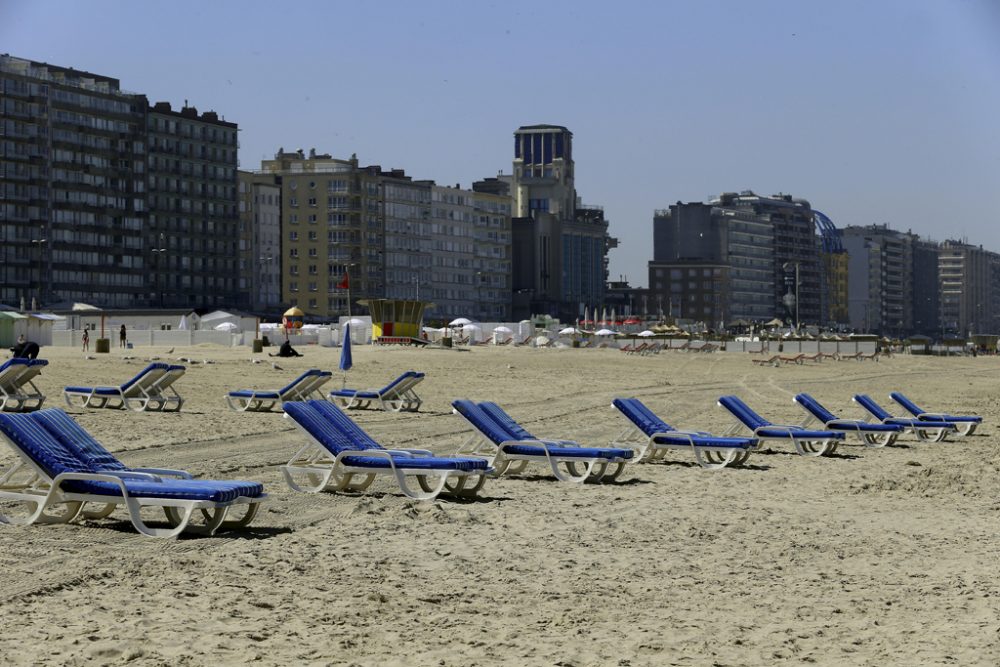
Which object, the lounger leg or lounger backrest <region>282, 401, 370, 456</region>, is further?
lounger backrest <region>282, 401, 370, 456</region>

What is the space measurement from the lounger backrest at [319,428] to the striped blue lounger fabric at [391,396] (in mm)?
10966

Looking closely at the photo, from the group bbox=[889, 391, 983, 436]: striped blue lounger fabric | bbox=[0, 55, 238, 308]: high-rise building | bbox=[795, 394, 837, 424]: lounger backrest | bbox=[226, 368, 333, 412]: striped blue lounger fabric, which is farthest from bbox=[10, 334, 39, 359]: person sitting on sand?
bbox=[0, 55, 238, 308]: high-rise building

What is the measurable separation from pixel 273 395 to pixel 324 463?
31.4 feet

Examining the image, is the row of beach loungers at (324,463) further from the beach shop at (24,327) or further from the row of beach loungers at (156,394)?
the beach shop at (24,327)

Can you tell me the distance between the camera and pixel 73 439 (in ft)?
36.2

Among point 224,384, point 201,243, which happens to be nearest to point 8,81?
point 201,243

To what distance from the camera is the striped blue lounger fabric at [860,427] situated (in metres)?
19.8

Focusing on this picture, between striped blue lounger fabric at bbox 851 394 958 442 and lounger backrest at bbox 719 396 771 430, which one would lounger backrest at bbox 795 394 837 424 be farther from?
striped blue lounger fabric at bbox 851 394 958 442

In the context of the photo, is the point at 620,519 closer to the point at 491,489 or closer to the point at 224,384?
the point at 491,489

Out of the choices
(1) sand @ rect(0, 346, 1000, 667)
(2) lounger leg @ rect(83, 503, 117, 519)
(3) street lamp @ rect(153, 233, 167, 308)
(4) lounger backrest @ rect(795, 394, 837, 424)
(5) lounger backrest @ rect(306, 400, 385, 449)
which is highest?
(3) street lamp @ rect(153, 233, 167, 308)

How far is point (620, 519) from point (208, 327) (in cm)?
6348

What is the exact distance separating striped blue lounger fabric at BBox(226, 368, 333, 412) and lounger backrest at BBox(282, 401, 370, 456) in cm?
980

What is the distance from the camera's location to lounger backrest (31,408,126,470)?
10.9 m

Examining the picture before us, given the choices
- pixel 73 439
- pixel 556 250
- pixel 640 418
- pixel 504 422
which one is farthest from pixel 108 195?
pixel 73 439
